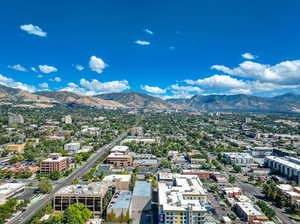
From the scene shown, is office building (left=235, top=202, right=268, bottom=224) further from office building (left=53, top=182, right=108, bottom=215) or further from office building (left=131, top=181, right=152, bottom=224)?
office building (left=53, top=182, right=108, bottom=215)

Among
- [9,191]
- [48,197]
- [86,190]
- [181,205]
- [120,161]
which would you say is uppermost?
→ [181,205]

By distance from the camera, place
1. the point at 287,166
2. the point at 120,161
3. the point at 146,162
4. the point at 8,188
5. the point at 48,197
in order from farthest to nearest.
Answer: the point at 120,161, the point at 146,162, the point at 287,166, the point at 8,188, the point at 48,197

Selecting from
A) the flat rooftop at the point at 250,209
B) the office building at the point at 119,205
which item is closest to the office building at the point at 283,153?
the flat rooftop at the point at 250,209

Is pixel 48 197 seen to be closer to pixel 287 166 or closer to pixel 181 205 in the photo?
pixel 181 205

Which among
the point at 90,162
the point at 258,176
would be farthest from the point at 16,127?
the point at 258,176

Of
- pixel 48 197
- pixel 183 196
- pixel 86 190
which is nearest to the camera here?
pixel 183 196

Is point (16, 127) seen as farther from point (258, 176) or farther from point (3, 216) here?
point (258, 176)

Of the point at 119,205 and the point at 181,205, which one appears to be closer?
the point at 181,205

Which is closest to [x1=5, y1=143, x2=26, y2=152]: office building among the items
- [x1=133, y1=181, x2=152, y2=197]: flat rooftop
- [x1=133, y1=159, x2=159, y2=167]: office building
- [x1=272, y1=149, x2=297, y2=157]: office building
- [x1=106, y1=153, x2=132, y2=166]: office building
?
[x1=106, y1=153, x2=132, y2=166]: office building

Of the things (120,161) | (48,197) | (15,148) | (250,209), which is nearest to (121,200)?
(48,197)
